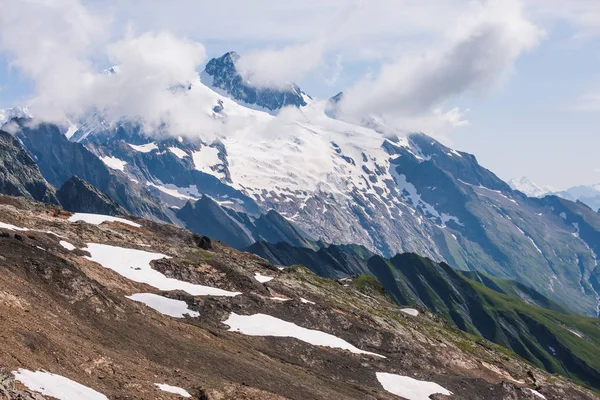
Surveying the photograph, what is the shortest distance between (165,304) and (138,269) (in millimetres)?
12484

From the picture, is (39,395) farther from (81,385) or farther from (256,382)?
(256,382)

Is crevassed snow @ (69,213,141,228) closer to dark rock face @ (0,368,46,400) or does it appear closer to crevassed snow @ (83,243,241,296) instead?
crevassed snow @ (83,243,241,296)

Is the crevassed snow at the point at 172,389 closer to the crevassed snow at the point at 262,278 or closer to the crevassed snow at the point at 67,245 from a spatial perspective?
the crevassed snow at the point at 67,245

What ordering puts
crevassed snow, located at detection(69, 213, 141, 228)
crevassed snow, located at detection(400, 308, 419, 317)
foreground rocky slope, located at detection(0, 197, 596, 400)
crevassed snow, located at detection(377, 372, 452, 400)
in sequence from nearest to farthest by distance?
1. foreground rocky slope, located at detection(0, 197, 596, 400)
2. crevassed snow, located at detection(377, 372, 452, 400)
3. crevassed snow, located at detection(69, 213, 141, 228)
4. crevassed snow, located at detection(400, 308, 419, 317)

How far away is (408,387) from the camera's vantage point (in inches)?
2945

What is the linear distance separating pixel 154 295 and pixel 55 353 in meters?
32.9

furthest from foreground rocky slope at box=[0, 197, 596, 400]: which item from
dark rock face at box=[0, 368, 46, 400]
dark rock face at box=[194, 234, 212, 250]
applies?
dark rock face at box=[194, 234, 212, 250]

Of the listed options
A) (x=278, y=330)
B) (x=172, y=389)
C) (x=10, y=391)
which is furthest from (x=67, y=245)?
(x=10, y=391)

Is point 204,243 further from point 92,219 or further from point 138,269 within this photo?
point 138,269

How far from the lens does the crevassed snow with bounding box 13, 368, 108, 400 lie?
3616cm

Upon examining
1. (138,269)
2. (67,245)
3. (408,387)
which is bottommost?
(408,387)

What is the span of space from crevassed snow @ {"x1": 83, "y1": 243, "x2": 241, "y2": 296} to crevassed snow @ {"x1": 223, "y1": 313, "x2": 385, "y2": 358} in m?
7.03

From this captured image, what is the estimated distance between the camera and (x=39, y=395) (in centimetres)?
3506

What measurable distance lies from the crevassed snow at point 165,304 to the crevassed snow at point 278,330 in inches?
196
